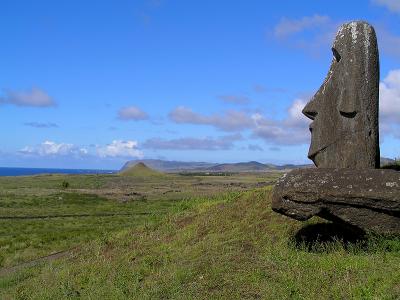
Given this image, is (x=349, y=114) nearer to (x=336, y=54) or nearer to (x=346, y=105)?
(x=346, y=105)

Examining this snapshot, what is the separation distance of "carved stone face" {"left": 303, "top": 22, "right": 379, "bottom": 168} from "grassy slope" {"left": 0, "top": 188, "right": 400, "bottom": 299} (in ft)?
7.00

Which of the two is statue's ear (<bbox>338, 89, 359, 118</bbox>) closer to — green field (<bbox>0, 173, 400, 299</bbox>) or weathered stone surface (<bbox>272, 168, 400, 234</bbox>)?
weathered stone surface (<bbox>272, 168, 400, 234</bbox>)

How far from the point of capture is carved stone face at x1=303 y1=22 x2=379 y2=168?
12.1 metres

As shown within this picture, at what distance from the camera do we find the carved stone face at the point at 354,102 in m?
12.1

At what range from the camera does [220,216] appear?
17.6 metres

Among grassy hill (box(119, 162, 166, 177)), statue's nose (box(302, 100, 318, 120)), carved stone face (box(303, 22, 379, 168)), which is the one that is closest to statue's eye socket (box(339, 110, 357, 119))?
carved stone face (box(303, 22, 379, 168))

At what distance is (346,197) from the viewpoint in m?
10.5

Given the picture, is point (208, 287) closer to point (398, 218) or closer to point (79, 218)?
point (398, 218)

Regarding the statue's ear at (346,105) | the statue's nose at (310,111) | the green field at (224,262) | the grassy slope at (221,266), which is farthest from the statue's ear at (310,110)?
the grassy slope at (221,266)

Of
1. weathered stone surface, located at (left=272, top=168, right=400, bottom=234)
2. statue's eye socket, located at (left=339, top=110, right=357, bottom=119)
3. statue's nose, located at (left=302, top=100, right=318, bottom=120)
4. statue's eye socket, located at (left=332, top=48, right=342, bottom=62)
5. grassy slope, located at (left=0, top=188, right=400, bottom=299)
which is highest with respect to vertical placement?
statue's eye socket, located at (left=332, top=48, right=342, bottom=62)

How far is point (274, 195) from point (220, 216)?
6.63 meters

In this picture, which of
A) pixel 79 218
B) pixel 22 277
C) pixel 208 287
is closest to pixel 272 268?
pixel 208 287

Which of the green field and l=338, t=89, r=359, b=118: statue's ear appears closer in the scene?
the green field

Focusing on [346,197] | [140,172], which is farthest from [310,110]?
[140,172]
